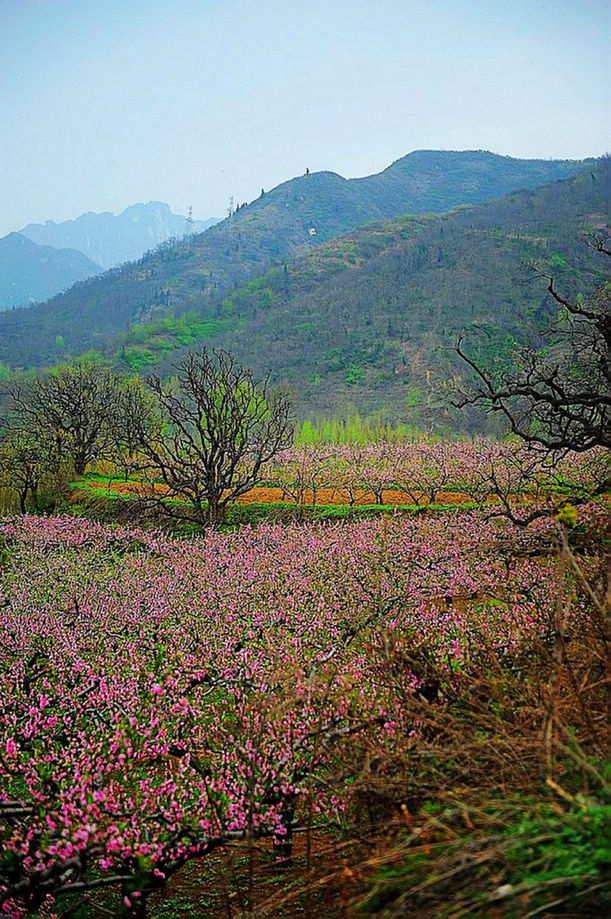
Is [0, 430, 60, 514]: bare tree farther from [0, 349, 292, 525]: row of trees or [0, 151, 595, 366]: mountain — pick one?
[0, 151, 595, 366]: mountain

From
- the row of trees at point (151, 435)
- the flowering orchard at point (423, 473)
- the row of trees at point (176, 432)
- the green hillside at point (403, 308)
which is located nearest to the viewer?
the flowering orchard at point (423, 473)

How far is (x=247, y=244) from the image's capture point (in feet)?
389

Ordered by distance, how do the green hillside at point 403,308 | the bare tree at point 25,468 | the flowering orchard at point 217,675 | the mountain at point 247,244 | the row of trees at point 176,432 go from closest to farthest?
1. the flowering orchard at point 217,675
2. the row of trees at point 176,432
3. the bare tree at point 25,468
4. the green hillside at point 403,308
5. the mountain at point 247,244

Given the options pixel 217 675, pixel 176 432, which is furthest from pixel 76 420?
pixel 217 675

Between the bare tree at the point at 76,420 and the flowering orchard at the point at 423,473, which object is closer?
the flowering orchard at the point at 423,473

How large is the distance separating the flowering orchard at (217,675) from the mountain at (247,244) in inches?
2555

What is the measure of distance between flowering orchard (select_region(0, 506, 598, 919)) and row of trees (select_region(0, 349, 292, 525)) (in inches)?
143

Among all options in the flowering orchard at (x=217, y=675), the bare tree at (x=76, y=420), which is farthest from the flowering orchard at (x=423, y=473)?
the bare tree at (x=76, y=420)

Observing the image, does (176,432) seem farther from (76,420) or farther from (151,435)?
(76,420)

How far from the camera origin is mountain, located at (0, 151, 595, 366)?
90.4 m

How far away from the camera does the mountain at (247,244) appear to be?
3561 inches

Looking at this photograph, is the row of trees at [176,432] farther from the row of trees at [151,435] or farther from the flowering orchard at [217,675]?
the flowering orchard at [217,675]

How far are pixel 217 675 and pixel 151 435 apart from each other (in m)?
15.3

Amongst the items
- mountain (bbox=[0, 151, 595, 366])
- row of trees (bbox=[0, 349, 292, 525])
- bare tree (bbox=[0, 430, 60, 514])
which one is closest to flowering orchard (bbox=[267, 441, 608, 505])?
row of trees (bbox=[0, 349, 292, 525])
